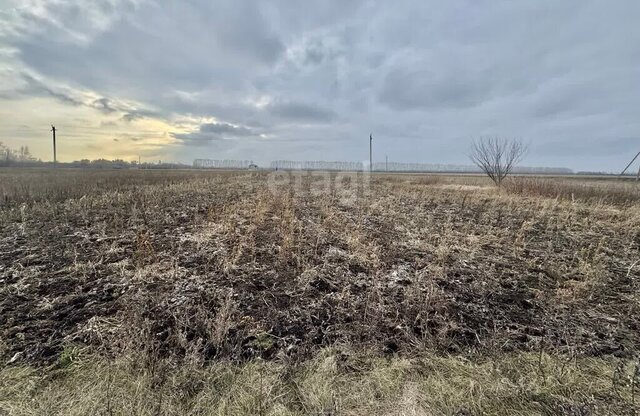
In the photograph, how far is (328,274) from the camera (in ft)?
14.2

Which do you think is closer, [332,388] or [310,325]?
[332,388]

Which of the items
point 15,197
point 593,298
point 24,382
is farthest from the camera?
point 15,197

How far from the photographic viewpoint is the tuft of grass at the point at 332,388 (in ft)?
6.48

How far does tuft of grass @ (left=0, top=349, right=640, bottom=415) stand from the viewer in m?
1.97

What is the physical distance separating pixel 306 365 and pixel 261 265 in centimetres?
241

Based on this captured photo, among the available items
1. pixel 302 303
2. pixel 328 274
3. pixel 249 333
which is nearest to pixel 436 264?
pixel 328 274

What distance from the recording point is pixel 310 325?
10.0 feet

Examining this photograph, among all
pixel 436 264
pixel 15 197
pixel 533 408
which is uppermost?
pixel 15 197

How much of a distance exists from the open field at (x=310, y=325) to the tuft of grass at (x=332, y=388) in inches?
0.5

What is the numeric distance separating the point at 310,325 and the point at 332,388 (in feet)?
3.04

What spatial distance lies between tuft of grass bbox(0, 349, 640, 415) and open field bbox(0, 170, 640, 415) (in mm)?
13

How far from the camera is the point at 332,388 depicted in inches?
85.2

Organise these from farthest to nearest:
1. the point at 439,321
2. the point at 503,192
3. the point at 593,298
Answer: the point at 503,192, the point at 593,298, the point at 439,321

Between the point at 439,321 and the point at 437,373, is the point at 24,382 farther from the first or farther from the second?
the point at 439,321
